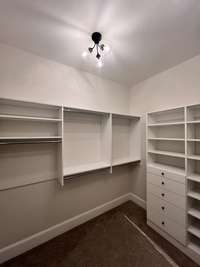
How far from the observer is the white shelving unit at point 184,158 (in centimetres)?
161

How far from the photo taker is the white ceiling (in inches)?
43.9

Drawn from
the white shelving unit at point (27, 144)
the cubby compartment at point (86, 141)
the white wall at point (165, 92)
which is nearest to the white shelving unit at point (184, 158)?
the white wall at point (165, 92)

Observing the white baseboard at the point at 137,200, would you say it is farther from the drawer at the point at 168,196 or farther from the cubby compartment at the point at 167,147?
the cubby compartment at the point at 167,147

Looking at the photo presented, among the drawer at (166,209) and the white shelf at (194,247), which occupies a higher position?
the drawer at (166,209)

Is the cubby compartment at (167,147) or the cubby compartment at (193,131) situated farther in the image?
the cubby compartment at (167,147)

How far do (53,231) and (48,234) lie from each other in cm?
7

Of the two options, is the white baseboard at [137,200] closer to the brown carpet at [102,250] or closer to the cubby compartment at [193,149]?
the brown carpet at [102,250]

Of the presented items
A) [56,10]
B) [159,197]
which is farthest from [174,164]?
[56,10]

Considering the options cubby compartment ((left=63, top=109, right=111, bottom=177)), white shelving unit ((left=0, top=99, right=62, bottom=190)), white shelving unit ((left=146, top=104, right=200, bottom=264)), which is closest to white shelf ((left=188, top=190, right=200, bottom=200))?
white shelving unit ((left=146, top=104, right=200, bottom=264))

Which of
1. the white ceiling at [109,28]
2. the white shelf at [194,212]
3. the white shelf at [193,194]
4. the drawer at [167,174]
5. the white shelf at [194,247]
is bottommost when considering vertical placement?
the white shelf at [194,247]

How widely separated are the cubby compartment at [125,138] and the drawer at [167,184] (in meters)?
0.59

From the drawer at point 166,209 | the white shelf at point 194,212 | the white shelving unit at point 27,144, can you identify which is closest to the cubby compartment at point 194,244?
the drawer at point 166,209

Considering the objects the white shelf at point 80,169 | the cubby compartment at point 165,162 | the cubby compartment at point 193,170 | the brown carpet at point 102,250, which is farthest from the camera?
the cubby compartment at point 165,162

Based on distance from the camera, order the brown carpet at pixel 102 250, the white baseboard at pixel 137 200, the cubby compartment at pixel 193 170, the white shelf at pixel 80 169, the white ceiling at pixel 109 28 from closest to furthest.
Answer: the white ceiling at pixel 109 28, the brown carpet at pixel 102 250, the cubby compartment at pixel 193 170, the white shelf at pixel 80 169, the white baseboard at pixel 137 200
